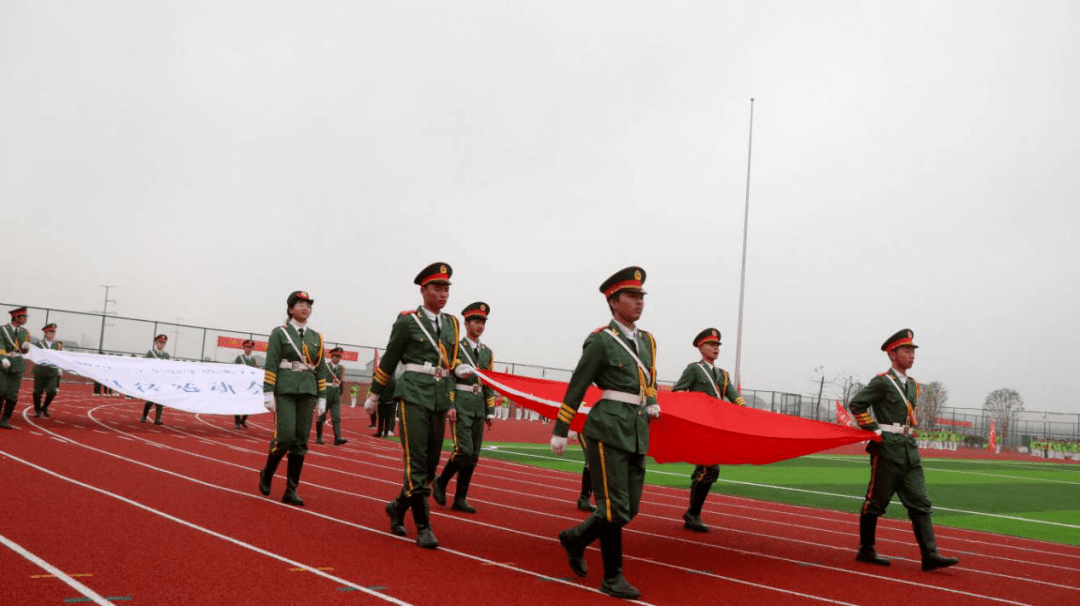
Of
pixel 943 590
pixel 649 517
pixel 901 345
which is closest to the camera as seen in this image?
pixel 943 590

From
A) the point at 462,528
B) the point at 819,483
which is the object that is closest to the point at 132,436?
the point at 462,528

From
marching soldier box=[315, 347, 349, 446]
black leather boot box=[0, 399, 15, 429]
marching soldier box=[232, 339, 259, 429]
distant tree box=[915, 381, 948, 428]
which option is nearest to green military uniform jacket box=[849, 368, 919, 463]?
marching soldier box=[315, 347, 349, 446]

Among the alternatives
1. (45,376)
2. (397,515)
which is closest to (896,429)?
(397,515)

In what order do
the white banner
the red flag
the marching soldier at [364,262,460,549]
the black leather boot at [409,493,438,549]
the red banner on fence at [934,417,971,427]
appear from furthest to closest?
the red banner on fence at [934,417,971,427] < the red flag < the white banner < the marching soldier at [364,262,460,549] < the black leather boot at [409,493,438,549]

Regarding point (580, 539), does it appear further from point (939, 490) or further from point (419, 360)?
point (939, 490)

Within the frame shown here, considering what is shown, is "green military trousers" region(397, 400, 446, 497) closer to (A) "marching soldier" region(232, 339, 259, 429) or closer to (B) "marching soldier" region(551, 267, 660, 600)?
(B) "marching soldier" region(551, 267, 660, 600)

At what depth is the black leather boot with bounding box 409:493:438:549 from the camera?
6684 millimetres

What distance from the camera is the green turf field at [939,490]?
12.0 metres

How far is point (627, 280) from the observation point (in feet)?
20.0

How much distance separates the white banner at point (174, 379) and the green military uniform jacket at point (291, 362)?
9.62 m

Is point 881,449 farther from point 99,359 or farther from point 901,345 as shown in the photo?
point 99,359

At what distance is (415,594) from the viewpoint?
5.13 metres

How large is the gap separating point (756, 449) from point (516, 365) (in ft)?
123

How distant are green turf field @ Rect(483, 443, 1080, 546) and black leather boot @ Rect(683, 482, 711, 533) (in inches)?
163
